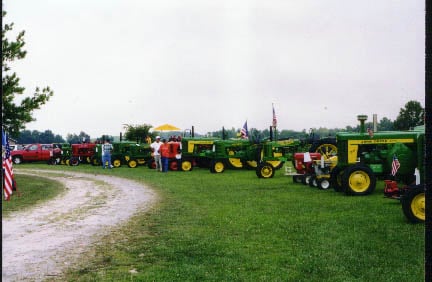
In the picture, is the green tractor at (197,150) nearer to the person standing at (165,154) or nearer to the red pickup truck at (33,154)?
the person standing at (165,154)

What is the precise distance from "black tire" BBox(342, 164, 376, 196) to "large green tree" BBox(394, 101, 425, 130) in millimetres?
40496

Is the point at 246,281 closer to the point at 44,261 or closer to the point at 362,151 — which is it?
the point at 44,261

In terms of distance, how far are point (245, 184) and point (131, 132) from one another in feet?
103

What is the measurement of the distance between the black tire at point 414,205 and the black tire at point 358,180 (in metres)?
4.06

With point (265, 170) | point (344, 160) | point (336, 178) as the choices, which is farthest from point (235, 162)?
point (344, 160)

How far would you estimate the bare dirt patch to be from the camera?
251 inches

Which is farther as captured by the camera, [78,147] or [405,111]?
[405,111]

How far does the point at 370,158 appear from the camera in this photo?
13.4 metres

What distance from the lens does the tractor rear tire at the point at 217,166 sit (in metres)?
22.8

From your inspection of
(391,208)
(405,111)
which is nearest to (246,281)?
(391,208)

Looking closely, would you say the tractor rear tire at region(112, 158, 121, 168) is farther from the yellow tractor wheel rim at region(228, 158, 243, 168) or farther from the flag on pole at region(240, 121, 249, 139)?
the yellow tractor wheel rim at region(228, 158, 243, 168)

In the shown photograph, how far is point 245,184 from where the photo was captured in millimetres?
16516

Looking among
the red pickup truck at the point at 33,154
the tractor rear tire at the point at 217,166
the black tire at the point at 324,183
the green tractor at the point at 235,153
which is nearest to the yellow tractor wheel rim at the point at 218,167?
the tractor rear tire at the point at 217,166

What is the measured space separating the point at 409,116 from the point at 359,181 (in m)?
42.6
